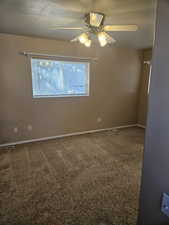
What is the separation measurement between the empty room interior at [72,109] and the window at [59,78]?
1.0 inches

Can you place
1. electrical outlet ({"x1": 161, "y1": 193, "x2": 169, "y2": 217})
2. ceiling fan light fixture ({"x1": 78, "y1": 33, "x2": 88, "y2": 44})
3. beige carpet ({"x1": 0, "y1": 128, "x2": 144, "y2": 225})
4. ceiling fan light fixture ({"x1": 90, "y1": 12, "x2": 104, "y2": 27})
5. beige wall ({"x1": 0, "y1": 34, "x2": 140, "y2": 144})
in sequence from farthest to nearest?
beige wall ({"x1": 0, "y1": 34, "x2": 140, "y2": 144}) < ceiling fan light fixture ({"x1": 78, "y1": 33, "x2": 88, "y2": 44}) < ceiling fan light fixture ({"x1": 90, "y1": 12, "x2": 104, "y2": 27}) < beige carpet ({"x1": 0, "y1": 128, "x2": 144, "y2": 225}) < electrical outlet ({"x1": 161, "y1": 193, "x2": 169, "y2": 217})

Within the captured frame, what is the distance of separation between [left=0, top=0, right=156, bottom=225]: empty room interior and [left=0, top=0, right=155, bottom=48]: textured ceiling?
0.01 m

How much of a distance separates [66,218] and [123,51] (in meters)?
4.37

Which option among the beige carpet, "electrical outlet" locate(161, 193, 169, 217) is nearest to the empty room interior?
the beige carpet

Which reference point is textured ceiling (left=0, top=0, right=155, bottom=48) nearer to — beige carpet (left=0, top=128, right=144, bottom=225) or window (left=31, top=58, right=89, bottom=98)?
window (left=31, top=58, right=89, bottom=98)

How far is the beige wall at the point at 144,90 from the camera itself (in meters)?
4.71

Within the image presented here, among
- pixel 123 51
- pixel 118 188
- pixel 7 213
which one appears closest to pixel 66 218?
pixel 7 213

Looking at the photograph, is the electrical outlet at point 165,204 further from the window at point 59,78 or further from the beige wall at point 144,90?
the beige wall at point 144,90

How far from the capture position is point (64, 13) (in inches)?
82.4

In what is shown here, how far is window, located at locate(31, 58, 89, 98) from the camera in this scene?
3.61 metres

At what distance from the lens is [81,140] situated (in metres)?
3.77

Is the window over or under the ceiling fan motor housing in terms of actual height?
under

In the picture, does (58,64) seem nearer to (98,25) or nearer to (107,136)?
(98,25)

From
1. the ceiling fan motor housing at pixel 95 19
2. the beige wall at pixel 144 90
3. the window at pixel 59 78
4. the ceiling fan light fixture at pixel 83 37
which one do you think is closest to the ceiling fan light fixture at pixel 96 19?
the ceiling fan motor housing at pixel 95 19
